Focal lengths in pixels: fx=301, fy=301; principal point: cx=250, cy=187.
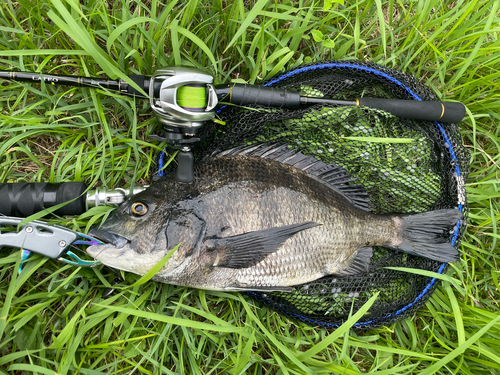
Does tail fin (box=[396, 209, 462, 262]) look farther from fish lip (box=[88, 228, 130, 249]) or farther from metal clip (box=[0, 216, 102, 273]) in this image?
metal clip (box=[0, 216, 102, 273])

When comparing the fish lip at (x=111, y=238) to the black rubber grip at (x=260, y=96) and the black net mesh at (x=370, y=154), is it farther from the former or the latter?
the black rubber grip at (x=260, y=96)

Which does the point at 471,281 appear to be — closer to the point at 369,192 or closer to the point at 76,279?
the point at 369,192

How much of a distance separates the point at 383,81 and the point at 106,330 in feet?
8.75

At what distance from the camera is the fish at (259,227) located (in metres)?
1.82

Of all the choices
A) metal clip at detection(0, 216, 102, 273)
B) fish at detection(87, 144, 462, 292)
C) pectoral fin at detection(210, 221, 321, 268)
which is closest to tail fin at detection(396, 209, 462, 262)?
fish at detection(87, 144, 462, 292)

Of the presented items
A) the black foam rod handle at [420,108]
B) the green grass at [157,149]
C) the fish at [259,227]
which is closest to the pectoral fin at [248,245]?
the fish at [259,227]

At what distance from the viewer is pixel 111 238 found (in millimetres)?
1769

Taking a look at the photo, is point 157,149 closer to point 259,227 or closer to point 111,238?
point 111,238

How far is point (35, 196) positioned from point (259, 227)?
57.2 inches

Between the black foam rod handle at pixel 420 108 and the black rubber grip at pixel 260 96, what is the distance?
1.70 feet

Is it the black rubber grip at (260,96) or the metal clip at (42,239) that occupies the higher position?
the black rubber grip at (260,96)

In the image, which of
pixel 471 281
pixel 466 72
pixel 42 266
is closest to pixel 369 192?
pixel 471 281

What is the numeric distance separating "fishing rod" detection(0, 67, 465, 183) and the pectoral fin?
47cm

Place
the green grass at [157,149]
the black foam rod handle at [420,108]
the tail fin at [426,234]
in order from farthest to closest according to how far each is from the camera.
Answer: the tail fin at [426,234] < the black foam rod handle at [420,108] < the green grass at [157,149]
